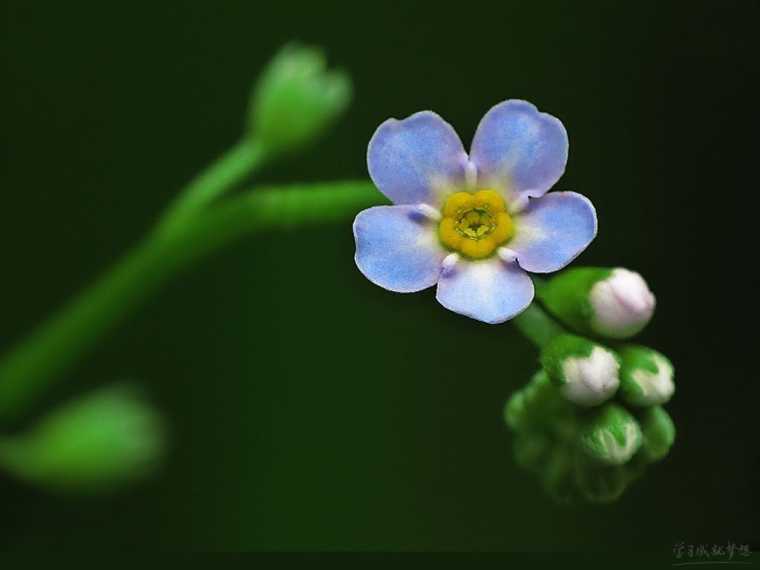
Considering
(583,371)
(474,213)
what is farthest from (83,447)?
(583,371)

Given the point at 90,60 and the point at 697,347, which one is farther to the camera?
the point at 90,60

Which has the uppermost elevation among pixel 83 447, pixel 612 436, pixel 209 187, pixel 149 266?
pixel 209 187

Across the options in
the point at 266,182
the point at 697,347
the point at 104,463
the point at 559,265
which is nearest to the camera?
the point at 559,265

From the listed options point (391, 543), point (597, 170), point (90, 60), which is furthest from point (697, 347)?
point (90, 60)

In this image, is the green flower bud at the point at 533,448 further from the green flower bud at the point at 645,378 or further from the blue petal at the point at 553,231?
the blue petal at the point at 553,231

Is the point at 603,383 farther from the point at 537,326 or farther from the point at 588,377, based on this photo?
the point at 537,326

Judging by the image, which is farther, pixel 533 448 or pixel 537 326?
pixel 533 448

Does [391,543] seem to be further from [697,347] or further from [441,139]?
[441,139]
